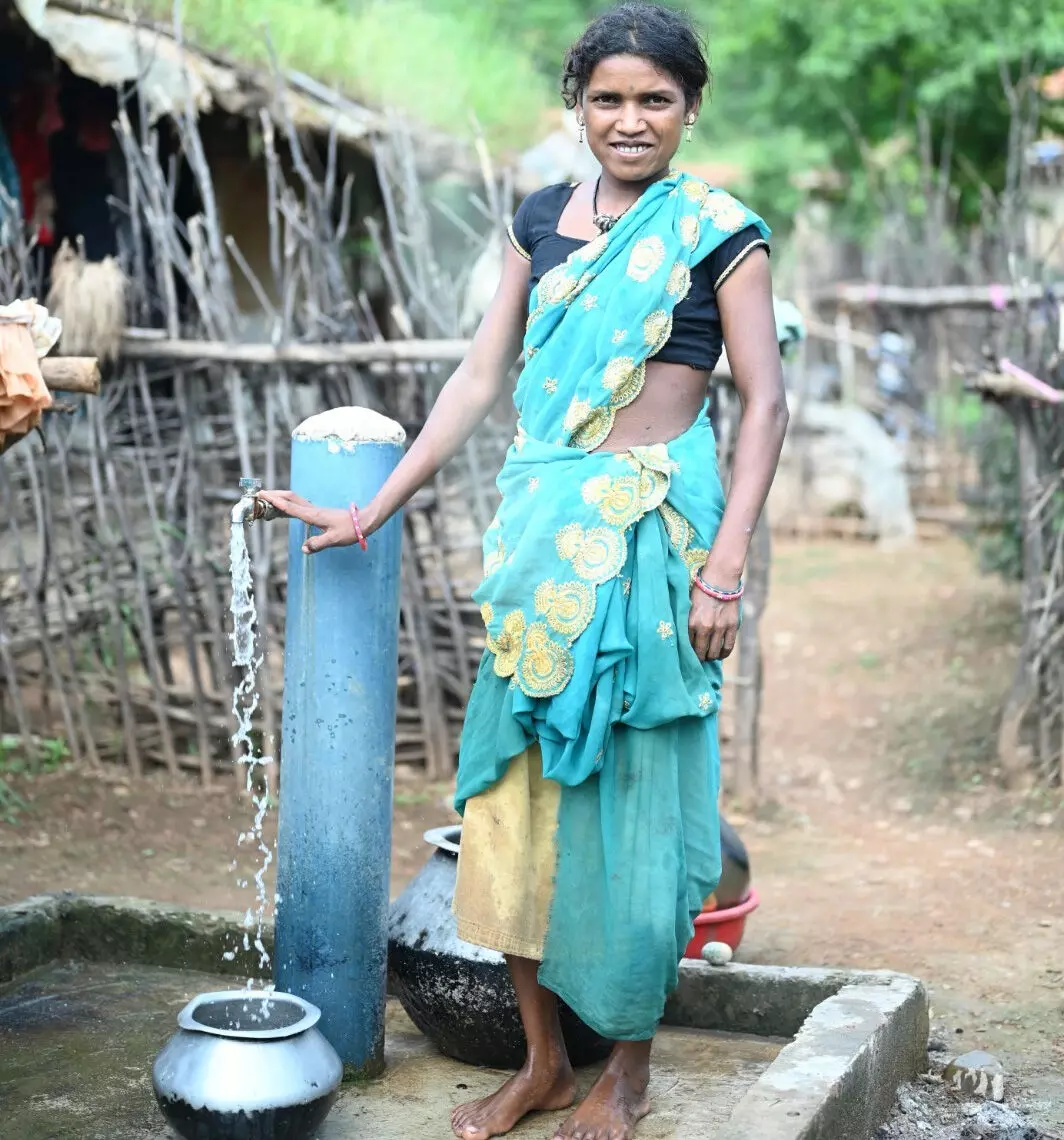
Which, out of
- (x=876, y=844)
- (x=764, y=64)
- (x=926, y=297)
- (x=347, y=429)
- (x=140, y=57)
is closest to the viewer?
(x=347, y=429)

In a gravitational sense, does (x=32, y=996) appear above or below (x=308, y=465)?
below

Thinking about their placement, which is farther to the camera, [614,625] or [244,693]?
[244,693]

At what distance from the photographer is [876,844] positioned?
17.8 ft

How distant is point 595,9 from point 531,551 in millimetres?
19725

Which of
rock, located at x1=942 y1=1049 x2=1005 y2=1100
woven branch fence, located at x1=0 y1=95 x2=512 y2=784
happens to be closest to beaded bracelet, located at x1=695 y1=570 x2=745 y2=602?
rock, located at x1=942 y1=1049 x2=1005 y2=1100

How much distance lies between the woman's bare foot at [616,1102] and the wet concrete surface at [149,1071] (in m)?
0.07

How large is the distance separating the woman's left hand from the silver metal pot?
956 mm

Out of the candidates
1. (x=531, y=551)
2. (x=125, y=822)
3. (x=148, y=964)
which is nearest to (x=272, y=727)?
(x=125, y=822)

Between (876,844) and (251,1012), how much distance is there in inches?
127

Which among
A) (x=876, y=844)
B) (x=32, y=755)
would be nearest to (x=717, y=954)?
(x=876, y=844)

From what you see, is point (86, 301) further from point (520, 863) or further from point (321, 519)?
point (520, 863)

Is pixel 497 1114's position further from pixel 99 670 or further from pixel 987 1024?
pixel 99 670

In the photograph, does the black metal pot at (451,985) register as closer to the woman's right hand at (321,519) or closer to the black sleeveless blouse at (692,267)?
the woman's right hand at (321,519)

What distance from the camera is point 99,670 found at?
5887 millimetres
